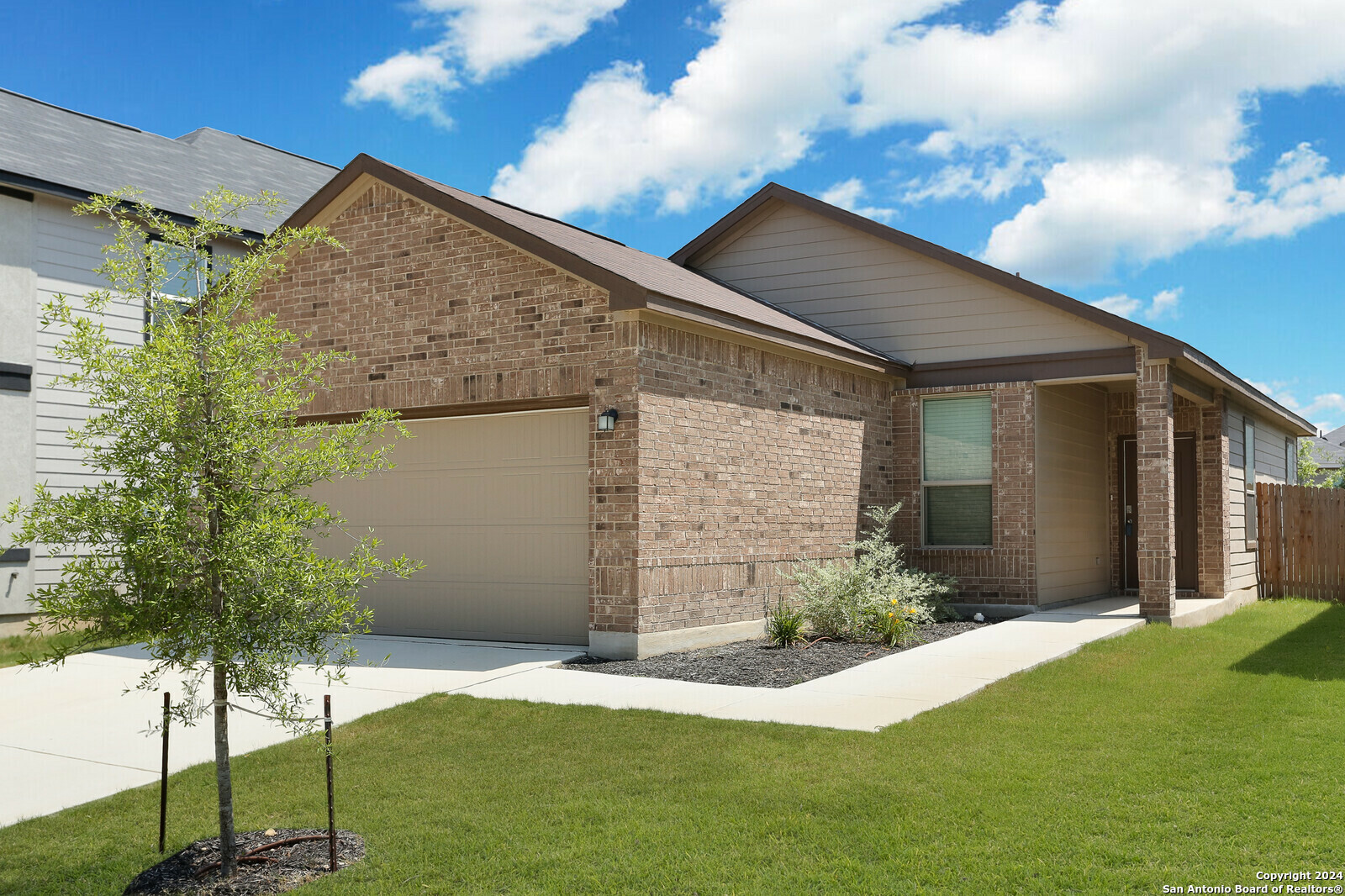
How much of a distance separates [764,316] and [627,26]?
14.1 feet

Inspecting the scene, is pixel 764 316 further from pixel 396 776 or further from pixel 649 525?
pixel 396 776

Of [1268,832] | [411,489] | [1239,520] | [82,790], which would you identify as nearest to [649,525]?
[411,489]

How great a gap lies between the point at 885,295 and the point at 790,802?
1054cm

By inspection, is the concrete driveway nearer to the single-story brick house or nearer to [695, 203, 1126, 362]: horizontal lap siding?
the single-story brick house

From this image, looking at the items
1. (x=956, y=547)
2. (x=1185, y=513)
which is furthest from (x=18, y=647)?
(x=1185, y=513)

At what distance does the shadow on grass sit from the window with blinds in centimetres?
372

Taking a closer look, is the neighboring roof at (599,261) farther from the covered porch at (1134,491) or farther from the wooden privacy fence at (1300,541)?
the wooden privacy fence at (1300,541)

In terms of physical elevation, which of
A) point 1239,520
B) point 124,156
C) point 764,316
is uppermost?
point 124,156

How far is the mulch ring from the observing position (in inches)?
201

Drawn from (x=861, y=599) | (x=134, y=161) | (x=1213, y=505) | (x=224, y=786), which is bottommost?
(x=224, y=786)

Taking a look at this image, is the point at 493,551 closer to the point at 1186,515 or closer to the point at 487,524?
the point at 487,524

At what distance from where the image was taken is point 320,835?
18.4 feet

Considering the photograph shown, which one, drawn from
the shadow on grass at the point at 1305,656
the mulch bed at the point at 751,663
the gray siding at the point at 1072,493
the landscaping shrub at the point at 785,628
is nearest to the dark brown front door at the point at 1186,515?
the gray siding at the point at 1072,493

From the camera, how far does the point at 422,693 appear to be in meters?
9.04
